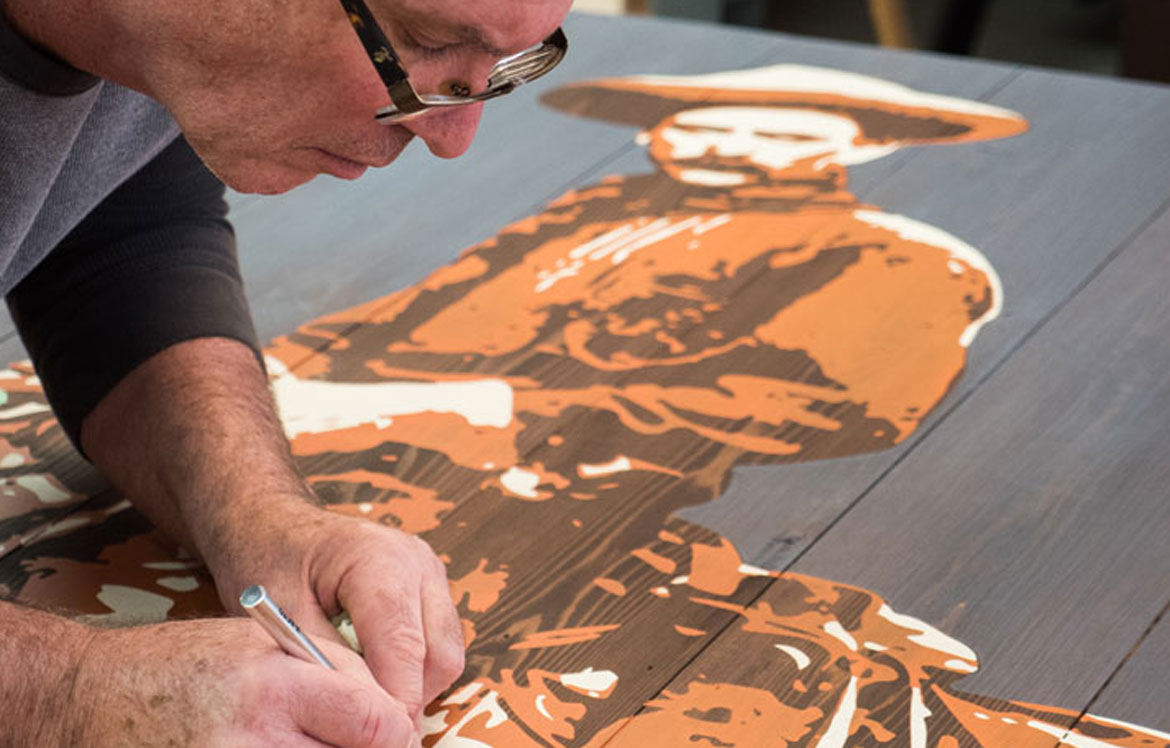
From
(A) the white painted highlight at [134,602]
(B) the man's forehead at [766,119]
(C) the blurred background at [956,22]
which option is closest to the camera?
(A) the white painted highlight at [134,602]

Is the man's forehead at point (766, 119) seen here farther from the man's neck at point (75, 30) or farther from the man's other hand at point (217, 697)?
the man's other hand at point (217, 697)

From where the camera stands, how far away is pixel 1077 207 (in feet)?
5.06

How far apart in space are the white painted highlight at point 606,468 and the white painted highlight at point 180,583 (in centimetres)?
30

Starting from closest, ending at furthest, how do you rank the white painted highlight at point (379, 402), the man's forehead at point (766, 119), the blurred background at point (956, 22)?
1. the white painted highlight at point (379, 402)
2. the man's forehead at point (766, 119)
3. the blurred background at point (956, 22)

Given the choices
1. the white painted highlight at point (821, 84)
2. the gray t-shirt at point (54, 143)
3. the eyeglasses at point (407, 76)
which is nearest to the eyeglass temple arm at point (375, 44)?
the eyeglasses at point (407, 76)

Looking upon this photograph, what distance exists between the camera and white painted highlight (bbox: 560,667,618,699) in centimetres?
97

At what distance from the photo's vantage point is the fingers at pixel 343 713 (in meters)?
0.82

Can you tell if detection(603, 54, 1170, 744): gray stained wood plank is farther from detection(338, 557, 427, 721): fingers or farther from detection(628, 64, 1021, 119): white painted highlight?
detection(628, 64, 1021, 119): white painted highlight

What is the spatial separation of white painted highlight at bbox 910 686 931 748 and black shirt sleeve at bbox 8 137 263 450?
1.95 ft

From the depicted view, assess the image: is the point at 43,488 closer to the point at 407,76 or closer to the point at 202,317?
the point at 202,317

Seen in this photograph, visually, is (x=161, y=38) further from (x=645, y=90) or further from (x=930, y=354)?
(x=645, y=90)

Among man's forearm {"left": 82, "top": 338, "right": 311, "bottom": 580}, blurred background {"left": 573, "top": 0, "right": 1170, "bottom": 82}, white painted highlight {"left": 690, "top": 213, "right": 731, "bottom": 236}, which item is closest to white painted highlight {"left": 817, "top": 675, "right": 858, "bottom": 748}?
man's forearm {"left": 82, "top": 338, "right": 311, "bottom": 580}

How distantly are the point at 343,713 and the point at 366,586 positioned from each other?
5.4 inches

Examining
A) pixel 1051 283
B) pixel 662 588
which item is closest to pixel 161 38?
pixel 662 588
